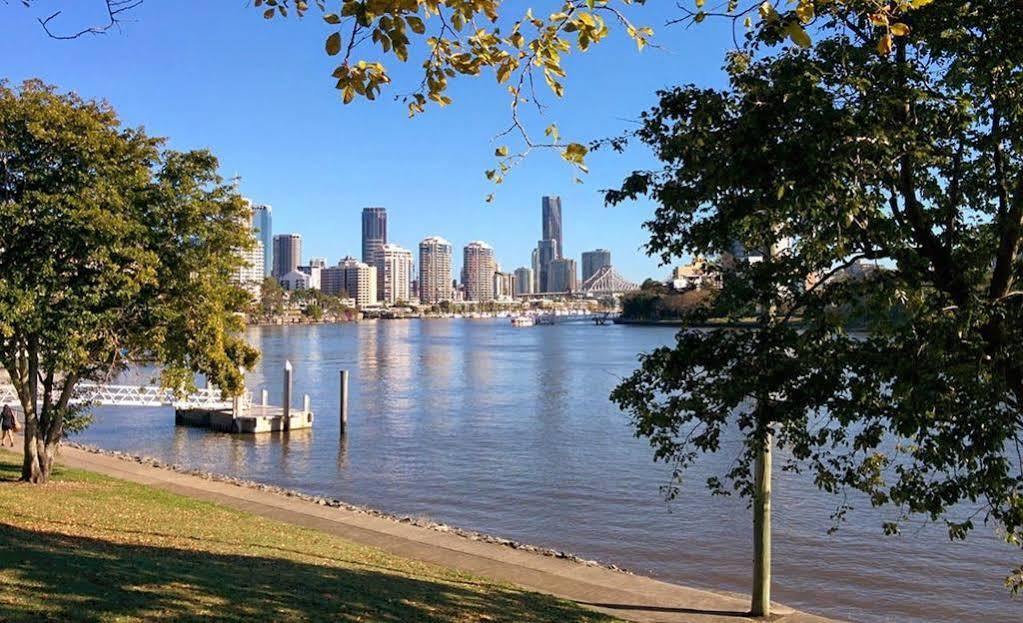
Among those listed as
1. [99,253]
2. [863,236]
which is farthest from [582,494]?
[863,236]

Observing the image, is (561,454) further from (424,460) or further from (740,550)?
(740,550)

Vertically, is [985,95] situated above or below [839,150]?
above

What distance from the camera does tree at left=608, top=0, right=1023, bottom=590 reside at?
5.96 metres

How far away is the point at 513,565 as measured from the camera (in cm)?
1423

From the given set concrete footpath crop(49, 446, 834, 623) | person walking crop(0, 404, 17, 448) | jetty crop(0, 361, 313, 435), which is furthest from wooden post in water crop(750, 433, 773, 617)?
jetty crop(0, 361, 313, 435)

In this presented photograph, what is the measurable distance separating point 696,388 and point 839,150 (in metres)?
2.32

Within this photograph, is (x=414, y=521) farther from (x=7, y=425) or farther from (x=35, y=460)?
(x=7, y=425)

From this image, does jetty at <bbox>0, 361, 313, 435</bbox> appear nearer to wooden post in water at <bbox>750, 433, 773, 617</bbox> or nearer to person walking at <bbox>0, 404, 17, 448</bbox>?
person walking at <bbox>0, 404, 17, 448</bbox>

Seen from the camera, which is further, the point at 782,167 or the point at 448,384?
the point at 448,384

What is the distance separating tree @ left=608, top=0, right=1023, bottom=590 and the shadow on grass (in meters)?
3.86

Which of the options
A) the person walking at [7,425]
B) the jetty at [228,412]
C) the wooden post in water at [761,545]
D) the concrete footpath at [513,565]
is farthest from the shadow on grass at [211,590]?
the jetty at [228,412]

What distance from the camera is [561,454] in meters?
30.7

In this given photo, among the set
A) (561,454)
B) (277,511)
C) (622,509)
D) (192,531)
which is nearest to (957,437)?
(192,531)

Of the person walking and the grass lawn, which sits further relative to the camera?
the person walking
